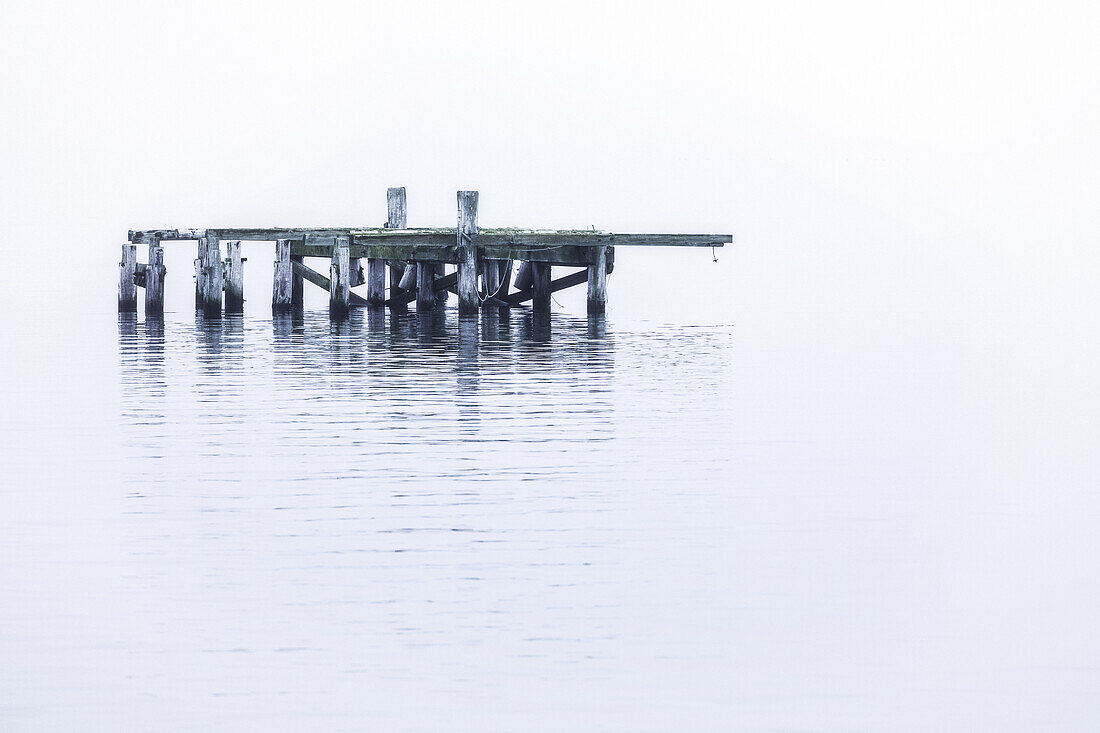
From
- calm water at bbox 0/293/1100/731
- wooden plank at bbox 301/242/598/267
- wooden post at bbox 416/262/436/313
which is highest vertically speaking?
wooden plank at bbox 301/242/598/267

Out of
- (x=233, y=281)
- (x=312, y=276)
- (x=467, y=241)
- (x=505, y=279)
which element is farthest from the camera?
(x=505, y=279)

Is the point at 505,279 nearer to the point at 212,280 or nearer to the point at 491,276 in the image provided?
the point at 491,276

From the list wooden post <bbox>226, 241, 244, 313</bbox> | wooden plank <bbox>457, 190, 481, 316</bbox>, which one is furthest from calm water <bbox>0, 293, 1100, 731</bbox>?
wooden post <bbox>226, 241, 244, 313</bbox>

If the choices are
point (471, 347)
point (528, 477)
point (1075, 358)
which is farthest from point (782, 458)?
point (1075, 358)

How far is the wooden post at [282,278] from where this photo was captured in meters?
30.1

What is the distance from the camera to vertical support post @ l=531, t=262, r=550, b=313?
3325 cm

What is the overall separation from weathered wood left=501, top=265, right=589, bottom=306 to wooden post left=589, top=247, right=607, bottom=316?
69cm

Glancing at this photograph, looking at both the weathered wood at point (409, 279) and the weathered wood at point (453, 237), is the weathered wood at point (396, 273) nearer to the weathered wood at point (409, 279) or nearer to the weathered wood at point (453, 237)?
the weathered wood at point (409, 279)

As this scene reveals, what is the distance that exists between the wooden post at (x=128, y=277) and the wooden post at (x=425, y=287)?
578 cm

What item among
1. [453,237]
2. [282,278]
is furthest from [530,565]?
[282,278]

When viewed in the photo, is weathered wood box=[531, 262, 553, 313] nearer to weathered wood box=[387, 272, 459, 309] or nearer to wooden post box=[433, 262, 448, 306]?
weathered wood box=[387, 272, 459, 309]

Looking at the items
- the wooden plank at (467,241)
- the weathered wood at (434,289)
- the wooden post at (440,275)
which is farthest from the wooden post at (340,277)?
the wooden post at (440,275)

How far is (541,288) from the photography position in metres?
33.2

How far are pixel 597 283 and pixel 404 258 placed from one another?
3.85 meters
